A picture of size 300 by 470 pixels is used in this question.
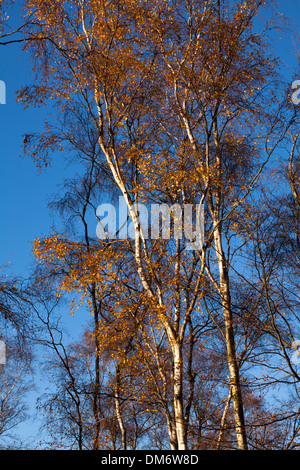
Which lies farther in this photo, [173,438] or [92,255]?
[173,438]

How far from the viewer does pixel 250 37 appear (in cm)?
1196

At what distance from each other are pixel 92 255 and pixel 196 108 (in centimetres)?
504

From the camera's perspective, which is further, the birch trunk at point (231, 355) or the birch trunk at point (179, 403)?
the birch trunk at point (179, 403)

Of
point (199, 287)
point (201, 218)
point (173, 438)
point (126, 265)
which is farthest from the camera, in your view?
point (126, 265)

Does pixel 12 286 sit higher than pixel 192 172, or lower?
lower

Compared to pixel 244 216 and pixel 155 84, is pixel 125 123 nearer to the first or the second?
pixel 155 84

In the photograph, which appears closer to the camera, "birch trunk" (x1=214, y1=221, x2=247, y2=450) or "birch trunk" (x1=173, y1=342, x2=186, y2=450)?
"birch trunk" (x1=214, y1=221, x2=247, y2=450)

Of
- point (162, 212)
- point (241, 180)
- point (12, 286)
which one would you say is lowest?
point (12, 286)

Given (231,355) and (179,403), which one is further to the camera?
(231,355)

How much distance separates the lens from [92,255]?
10.8 meters

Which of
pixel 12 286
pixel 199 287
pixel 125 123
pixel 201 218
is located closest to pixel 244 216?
pixel 201 218

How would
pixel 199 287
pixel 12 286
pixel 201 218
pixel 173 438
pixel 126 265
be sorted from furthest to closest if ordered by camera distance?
pixel 126 265
pixel 173 438
pixel 201 218
pixel 199 287
pixel 12 286

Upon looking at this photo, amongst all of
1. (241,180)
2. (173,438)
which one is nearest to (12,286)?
(173,438)

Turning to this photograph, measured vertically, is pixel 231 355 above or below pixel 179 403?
above
